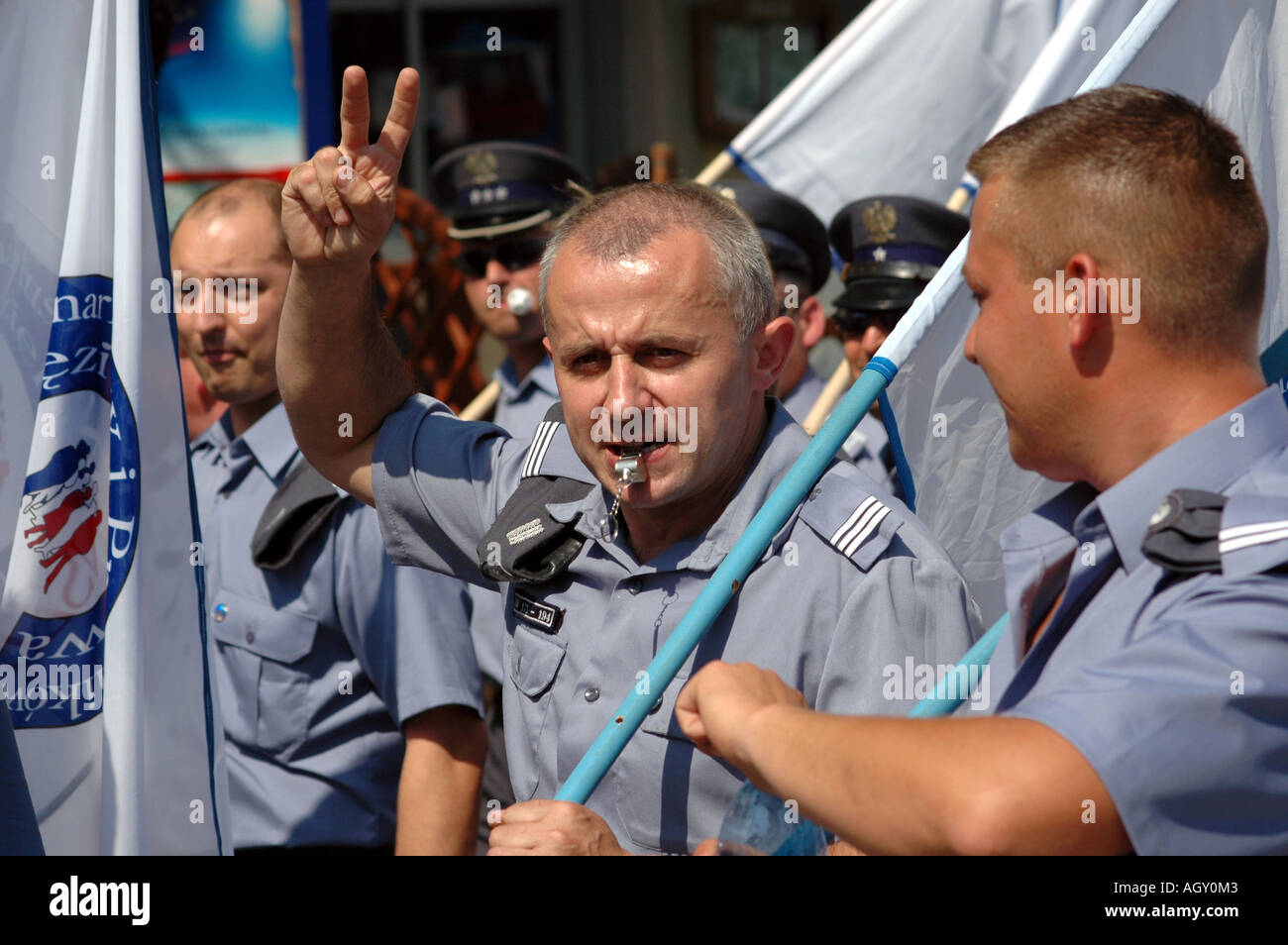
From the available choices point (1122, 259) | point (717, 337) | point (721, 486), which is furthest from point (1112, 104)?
point (721, 486)

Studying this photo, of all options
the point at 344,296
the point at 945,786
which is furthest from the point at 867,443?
the point at 945,786

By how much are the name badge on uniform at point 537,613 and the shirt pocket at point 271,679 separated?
2.65 ft

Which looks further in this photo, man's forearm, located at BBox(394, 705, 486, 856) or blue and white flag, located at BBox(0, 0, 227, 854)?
man's forearm, located at BBox(394, 705, 486, 856)

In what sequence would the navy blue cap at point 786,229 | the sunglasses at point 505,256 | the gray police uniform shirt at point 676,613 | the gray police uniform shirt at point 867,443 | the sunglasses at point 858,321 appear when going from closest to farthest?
the gray police uniform shirt at point 676,613, the sunglasses at point 858,321, the gray police uniform shirt at point 867,443, the navy blue cap at point 786,229, the sunglasses at point 505,256

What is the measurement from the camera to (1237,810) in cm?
134

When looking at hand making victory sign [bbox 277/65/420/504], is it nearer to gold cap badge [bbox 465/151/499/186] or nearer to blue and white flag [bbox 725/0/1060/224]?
blue and white flag [bbox 725/0/1060/224]

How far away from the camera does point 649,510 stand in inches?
89.8

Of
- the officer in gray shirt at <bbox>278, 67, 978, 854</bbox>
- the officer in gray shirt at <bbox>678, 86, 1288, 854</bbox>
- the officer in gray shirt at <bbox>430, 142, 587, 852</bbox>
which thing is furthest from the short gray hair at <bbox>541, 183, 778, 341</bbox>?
the officer in gray shirt at <bbox>430, 142, 587, 852</bbox>

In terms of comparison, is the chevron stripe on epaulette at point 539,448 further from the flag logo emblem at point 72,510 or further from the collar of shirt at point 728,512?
the flag logo emblem at point 72,510

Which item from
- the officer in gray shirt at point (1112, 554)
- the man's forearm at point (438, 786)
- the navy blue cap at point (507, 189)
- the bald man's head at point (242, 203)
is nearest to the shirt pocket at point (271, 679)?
the man's forearm at point (438, 786)

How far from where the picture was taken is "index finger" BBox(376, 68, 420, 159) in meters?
2.12

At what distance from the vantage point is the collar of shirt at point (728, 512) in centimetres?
222

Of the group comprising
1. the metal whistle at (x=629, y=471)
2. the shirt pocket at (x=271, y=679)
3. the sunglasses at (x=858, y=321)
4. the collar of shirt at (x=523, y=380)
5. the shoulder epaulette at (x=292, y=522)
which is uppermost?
the sunglasses at (x=858, y=321)

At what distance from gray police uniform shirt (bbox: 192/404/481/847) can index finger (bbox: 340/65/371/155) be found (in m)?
1.04
